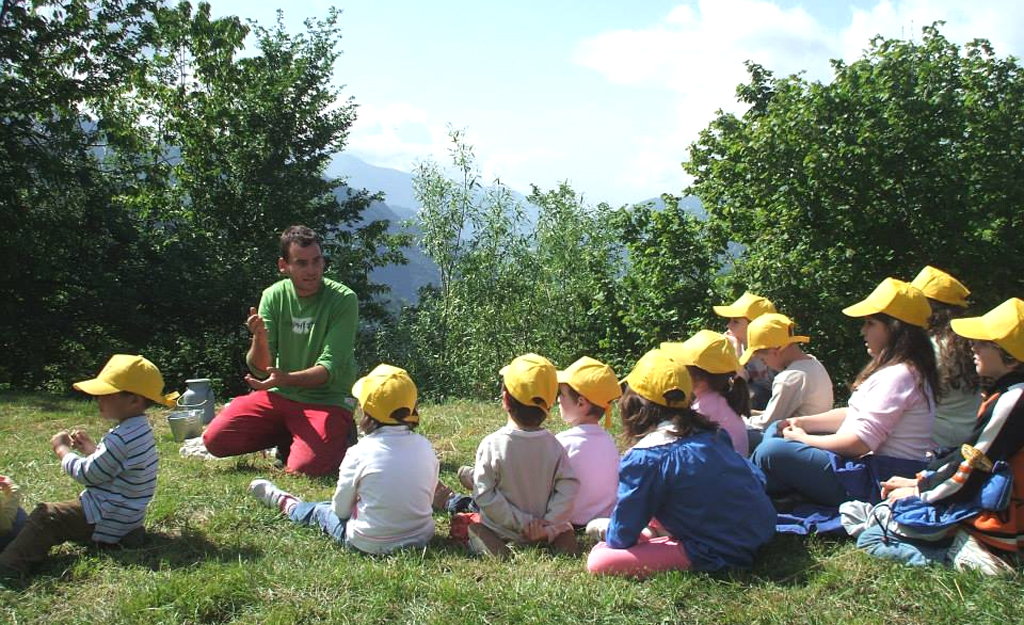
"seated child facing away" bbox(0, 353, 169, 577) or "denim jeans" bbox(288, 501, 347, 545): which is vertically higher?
"seated child facing away" bbox(0, 353, 169, 577)

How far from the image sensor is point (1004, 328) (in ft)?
12.3

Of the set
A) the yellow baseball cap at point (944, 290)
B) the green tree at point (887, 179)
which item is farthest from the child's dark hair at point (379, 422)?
the green tree at point (887, 179)

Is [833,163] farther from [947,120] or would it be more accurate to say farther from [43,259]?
[43,259]

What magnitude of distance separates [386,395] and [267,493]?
141 centimetres

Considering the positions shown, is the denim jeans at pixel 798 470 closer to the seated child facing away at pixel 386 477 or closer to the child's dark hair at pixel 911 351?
the child's dark hair at pixel 911 351

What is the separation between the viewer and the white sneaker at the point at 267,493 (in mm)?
5129

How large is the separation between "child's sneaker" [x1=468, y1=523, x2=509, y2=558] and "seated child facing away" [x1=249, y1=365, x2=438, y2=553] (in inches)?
9.7

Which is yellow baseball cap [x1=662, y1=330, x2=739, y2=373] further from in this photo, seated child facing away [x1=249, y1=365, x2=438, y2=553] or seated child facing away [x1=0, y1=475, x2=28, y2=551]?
seated child facing away [x1=0, y1=475, x2=28, y2=551]

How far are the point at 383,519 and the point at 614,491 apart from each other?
1.37 m

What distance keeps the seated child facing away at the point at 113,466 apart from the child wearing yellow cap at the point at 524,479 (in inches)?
69.3

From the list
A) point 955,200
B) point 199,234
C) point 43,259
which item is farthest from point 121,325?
point 955,200

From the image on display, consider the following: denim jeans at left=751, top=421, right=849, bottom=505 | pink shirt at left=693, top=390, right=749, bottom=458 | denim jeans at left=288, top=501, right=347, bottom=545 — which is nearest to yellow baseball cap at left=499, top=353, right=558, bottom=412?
pink shirt at left=693, top=390, right=749, bottom=458

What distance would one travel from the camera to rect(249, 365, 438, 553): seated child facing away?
434 cm

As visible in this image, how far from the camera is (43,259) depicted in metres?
14.7
